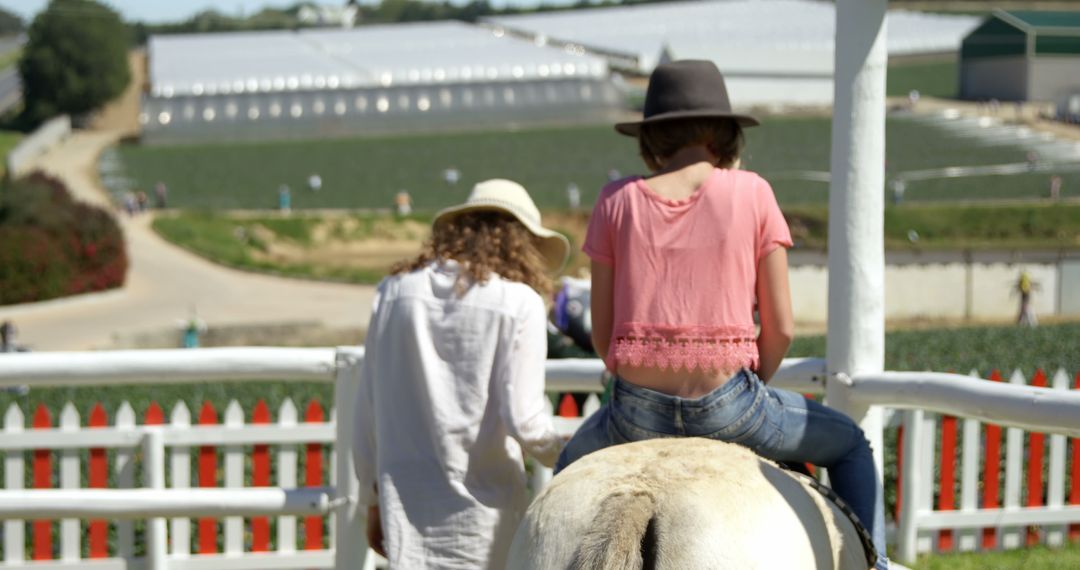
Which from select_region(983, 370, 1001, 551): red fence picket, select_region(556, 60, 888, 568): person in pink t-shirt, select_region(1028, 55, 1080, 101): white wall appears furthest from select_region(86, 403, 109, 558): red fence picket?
select_region(1028, 55, 1080, 101): white wall

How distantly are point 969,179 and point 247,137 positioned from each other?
1551 inches

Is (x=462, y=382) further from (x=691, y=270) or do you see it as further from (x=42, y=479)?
(x=42, y=479)

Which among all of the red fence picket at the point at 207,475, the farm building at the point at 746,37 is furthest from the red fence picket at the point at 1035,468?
the farm building at the point at 746,37

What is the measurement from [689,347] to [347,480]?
225 cm

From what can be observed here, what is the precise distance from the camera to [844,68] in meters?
4.78

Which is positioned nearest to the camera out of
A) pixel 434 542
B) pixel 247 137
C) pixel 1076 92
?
pixel 434 542

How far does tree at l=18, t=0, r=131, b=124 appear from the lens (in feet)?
271

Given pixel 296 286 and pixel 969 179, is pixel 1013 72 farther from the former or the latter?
pixel 296 286

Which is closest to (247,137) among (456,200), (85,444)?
(456,200)

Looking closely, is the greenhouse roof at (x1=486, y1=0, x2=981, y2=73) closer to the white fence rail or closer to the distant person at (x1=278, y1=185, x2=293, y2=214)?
the distant person at (x1=278, y1=185, x2=293, y2=214)

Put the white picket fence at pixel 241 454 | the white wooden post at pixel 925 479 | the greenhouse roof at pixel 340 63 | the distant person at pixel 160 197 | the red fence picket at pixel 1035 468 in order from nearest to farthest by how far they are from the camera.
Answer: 1. the white picket fence at pixel 241 454
2. the white wooden post at pixel 925 479
3. the red fence picket at pixel 1035 468
4. the distant person at pixel 160 197
5. the greenhouse roof at pixel 340 63

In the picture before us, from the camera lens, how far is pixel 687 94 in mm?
3484

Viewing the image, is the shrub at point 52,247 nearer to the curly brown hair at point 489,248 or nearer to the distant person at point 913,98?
the curly brown hair at point 489,248

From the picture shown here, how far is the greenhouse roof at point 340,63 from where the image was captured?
76.8 m
